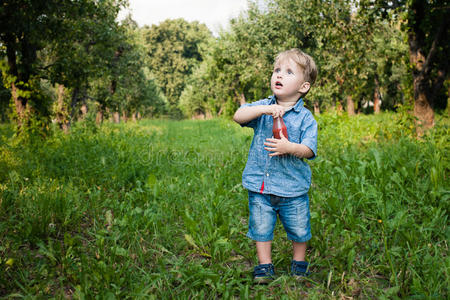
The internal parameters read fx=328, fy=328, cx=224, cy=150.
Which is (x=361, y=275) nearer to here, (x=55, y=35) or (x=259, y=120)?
(x=259, y=120)

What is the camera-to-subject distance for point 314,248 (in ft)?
9.08

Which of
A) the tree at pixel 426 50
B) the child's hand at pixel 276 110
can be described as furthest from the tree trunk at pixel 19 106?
the tree at pixel 426 50

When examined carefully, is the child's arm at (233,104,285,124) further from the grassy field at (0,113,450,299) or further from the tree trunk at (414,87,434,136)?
the tree trunk at (414,87,434,136)

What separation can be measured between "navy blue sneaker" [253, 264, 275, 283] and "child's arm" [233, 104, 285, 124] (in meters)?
1.01

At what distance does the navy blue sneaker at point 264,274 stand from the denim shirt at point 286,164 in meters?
0.54

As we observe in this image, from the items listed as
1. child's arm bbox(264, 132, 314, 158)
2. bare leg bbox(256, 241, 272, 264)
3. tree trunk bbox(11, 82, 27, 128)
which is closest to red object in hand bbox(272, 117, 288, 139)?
child's arm bbox(264, 132, 314, 158)

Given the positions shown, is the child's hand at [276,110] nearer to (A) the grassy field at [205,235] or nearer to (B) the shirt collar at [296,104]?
(B) the shirt collar at [296,104]

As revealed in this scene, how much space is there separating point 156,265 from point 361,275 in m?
1.50

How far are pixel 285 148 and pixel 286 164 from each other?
191mm

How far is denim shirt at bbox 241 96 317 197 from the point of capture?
2175 mm

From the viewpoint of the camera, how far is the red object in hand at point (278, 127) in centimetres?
209

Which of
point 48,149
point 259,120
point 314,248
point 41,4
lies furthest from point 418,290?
point 41,4

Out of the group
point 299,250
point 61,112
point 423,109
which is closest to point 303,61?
point 299,250

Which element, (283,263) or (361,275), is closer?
(361,275)
